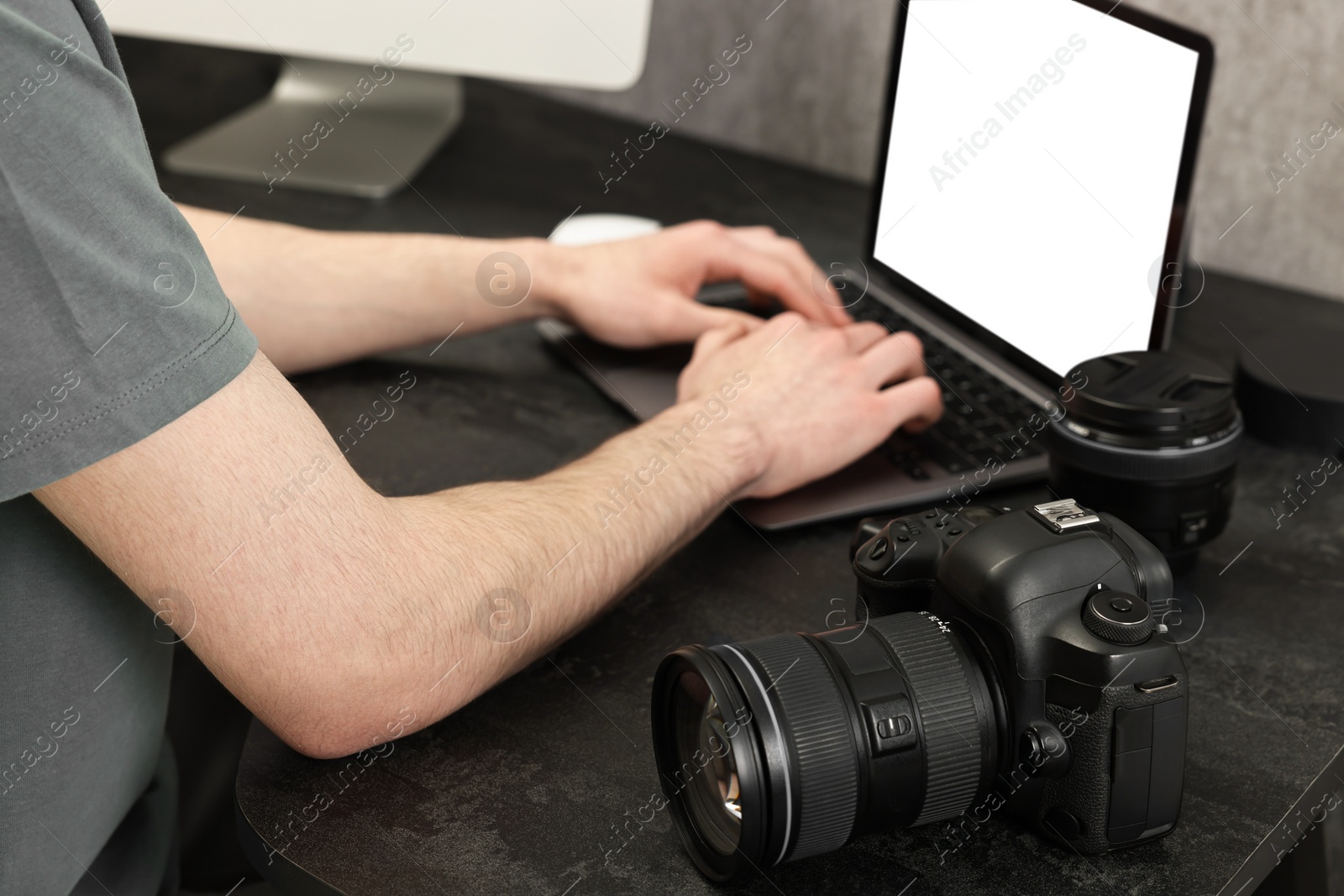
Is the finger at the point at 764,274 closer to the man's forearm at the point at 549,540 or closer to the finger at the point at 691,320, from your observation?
the finger at the point at 691,320

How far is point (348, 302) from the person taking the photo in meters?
0.92

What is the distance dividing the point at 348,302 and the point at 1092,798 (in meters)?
0.65

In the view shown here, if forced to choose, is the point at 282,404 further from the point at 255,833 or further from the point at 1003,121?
the point at 1003,121

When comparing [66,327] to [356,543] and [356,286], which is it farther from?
[356,286]

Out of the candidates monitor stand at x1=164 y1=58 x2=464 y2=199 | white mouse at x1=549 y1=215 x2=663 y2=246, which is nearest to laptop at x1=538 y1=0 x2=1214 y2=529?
white mouse at x1=549 y1=215 x2=663 y2=246

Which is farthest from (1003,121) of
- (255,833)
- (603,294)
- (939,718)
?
(255,833)

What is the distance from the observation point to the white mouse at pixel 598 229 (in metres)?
1.04

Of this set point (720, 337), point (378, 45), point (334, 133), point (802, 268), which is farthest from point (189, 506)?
point (334, 133)

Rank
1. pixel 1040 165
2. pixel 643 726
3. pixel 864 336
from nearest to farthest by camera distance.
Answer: pixel 643 726 → pixel 1040 165 → pixel 864 336

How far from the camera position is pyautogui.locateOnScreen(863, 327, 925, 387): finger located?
82cm

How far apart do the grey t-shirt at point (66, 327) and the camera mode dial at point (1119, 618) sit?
1.24 feet

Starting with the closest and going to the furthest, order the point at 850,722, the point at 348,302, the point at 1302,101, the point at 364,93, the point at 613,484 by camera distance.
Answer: the point at 850,722, the point at 613,484, the point at 348,302, the point at 1302,101, the point at 364,93

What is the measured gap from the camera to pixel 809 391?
0.79m

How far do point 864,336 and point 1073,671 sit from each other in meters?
0.41
